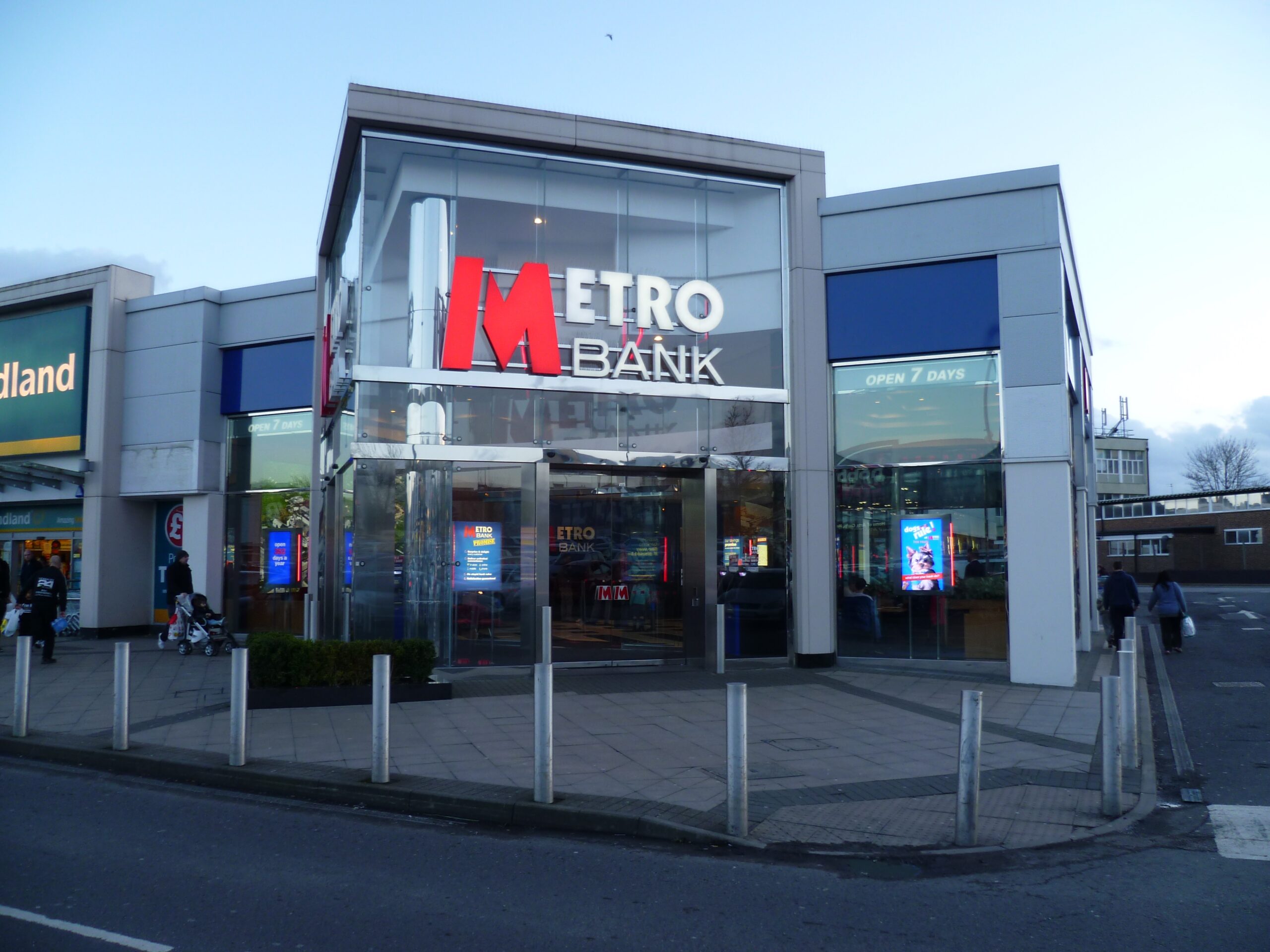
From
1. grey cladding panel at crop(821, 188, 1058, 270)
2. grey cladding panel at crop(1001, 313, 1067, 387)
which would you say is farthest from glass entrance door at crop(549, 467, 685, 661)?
grey cladding panel at crop(1001, 313, 1067, 387)

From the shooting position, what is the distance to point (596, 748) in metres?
9.58

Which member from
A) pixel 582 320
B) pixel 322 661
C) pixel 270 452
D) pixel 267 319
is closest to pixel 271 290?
pixel 267 319

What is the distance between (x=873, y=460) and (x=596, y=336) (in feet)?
15.8

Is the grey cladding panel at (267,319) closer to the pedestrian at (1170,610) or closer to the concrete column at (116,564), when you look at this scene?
the concrete column at (116,564)

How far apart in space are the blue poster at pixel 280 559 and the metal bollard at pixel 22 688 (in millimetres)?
10207

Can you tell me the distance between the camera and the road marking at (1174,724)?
964 centimetres

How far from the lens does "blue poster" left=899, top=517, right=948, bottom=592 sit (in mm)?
15516

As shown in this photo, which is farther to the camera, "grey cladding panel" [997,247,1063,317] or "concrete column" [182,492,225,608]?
"concrete column" [182,492,225,608]

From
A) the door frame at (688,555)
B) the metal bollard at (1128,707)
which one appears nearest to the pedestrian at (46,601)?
the door frame at (688,555)

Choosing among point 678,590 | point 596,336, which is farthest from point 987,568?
point 596,336

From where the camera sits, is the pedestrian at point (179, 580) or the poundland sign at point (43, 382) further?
the poundland sign at point (43, 382)

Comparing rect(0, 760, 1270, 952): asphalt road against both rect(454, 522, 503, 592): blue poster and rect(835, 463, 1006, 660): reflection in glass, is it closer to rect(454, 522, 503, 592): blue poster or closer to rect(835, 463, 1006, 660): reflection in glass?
rect(454, 522, 503, 592): blue poster

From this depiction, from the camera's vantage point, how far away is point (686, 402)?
52.4ft

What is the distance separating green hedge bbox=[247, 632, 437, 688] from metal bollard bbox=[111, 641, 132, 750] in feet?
7.07
